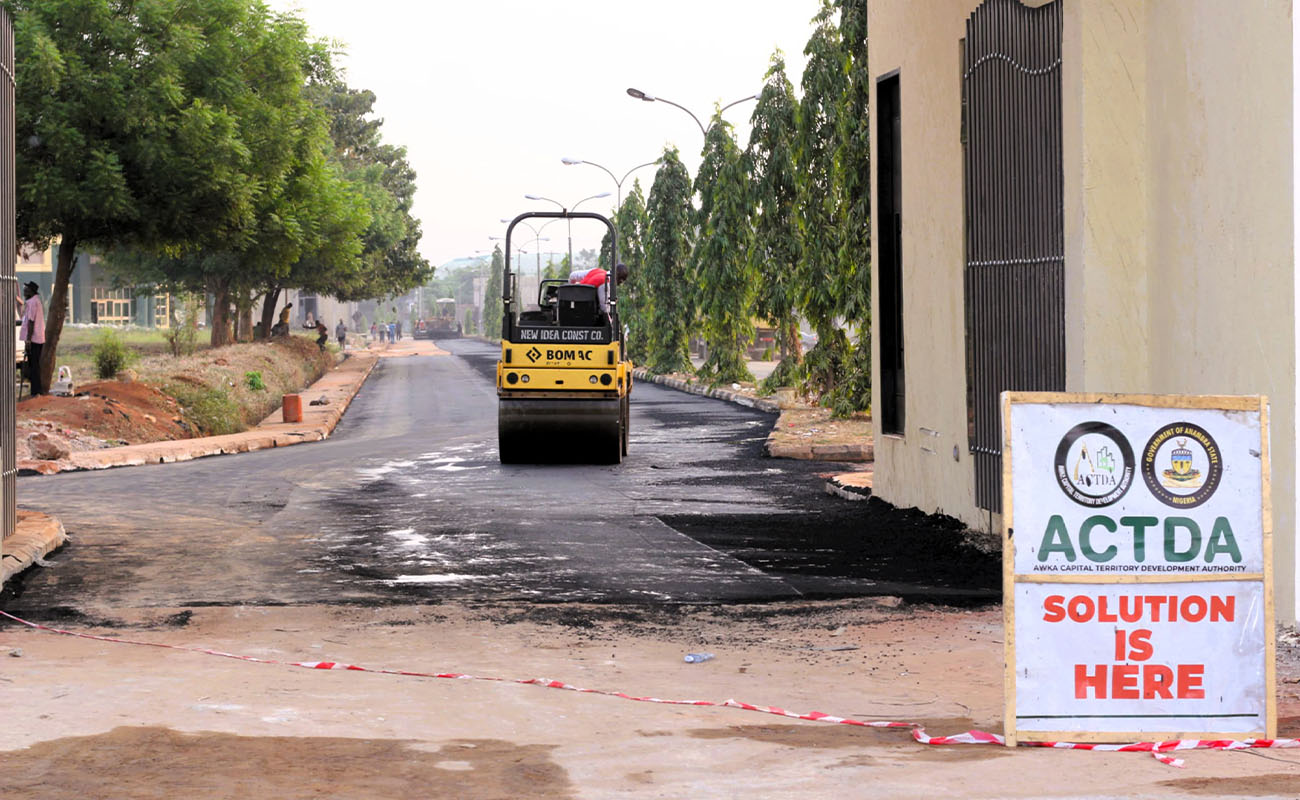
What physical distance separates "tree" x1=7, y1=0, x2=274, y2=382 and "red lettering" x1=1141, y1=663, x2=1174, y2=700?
24.4 metres

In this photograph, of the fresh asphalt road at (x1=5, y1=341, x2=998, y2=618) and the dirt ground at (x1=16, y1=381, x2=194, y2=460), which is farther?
the dirt ground at (x1=16, y1=381, x2=194, y2=460)

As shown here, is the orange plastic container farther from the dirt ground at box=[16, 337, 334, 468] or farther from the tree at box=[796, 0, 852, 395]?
the tree at box=[796, 0, 852, 395]

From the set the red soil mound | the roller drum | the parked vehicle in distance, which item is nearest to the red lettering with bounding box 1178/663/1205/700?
the roller drum

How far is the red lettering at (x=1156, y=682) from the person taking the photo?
6.34 meters

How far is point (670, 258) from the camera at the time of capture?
50.4m

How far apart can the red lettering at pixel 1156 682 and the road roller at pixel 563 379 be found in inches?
561

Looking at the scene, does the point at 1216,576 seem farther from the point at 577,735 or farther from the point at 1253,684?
the point at 577,735

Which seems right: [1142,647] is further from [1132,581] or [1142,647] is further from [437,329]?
[437,329]

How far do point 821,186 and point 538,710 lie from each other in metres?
24.1

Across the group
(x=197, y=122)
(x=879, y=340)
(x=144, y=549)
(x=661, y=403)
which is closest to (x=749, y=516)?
(x=879, y=340)

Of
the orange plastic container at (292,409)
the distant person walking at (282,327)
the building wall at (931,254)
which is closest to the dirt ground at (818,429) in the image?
the building wall at (931,254)

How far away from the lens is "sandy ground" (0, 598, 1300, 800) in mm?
5875

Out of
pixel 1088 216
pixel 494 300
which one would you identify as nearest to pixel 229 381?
pixel 1088 216

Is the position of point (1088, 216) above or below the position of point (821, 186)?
below
